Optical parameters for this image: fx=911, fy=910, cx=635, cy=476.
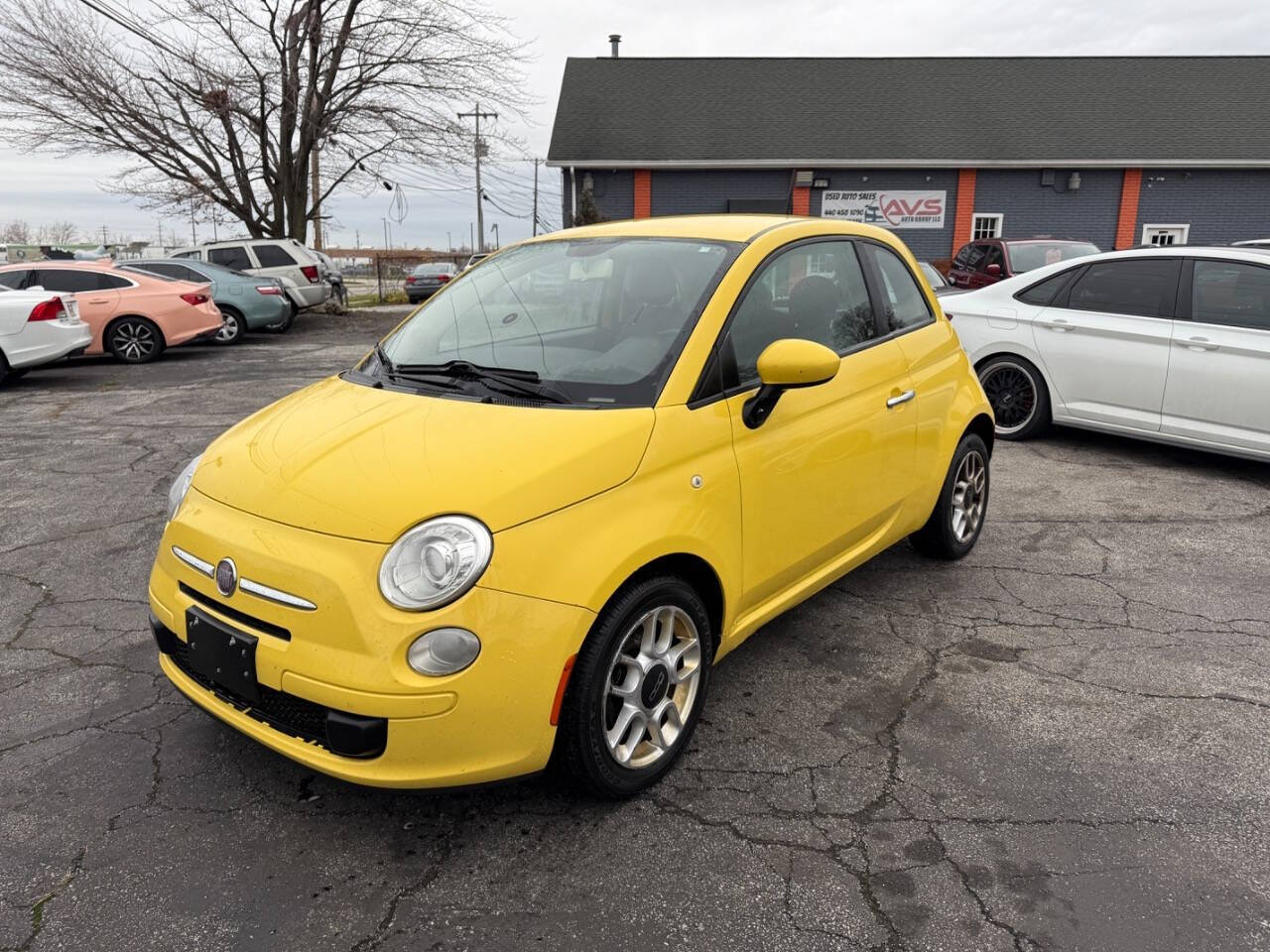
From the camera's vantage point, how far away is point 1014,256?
1262 centimetres

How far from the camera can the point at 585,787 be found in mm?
2607

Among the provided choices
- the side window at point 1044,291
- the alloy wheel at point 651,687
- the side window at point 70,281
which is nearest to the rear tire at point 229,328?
the side window at point 70,281

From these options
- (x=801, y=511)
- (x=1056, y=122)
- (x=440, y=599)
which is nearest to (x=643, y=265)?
(x=801, y=511)

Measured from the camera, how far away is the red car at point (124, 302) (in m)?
12.5

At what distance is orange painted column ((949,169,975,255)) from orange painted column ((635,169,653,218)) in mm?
8189

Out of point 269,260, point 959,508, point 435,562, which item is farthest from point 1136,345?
point 269,260

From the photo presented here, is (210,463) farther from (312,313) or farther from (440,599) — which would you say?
(312,313)

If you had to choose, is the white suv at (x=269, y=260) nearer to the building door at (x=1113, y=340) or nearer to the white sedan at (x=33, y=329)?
the white sedan at (x=33, y=329)

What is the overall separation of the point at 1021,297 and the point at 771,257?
4800mm

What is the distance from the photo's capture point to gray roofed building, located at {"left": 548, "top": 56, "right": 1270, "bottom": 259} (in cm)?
2388

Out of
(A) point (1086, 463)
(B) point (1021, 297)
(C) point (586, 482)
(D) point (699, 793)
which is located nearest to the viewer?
(C) point (586, 482)

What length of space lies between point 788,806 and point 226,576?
1744mm

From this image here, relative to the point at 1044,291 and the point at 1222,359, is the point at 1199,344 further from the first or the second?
the point at 1044,291

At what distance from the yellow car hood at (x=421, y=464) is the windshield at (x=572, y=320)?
18 centimetres
